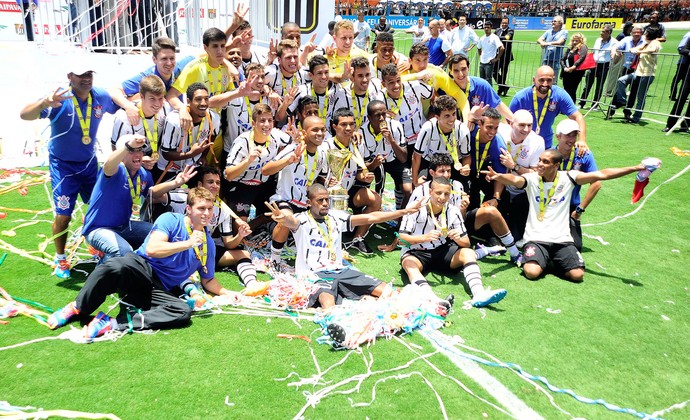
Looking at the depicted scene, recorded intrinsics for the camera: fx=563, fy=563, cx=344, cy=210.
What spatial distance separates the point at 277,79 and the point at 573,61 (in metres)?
9.22

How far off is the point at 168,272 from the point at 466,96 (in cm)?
434

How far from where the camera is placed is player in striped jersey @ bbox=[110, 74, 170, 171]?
5.32 m

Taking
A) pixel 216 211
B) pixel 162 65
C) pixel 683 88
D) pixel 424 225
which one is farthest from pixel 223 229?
pixel 683 88

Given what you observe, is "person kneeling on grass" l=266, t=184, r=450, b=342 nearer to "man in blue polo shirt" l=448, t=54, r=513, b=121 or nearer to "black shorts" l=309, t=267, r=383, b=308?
"black shorts" l=309, t=267, r=383, b=308

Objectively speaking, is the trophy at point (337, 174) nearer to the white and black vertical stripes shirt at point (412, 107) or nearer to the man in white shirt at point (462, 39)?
the white and black vertical stripes shirt at point (412, 107)

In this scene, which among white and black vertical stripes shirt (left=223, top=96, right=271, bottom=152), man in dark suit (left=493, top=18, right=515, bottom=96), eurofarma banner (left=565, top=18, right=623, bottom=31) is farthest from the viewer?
eurofarma banner (left=565, top=18, right=623, bottom=31)

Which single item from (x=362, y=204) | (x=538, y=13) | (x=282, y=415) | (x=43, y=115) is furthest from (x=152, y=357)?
(x=538, y=13)

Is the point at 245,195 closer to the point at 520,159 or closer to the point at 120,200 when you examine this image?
the point at 120,200

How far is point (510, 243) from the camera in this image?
6.11 meters

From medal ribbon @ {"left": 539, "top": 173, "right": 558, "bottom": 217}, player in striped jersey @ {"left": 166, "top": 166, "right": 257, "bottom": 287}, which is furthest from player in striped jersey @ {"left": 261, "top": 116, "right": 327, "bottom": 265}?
medal ribbon @ {"left": 539, "top": 173, "right": 558, "bottom": 217}

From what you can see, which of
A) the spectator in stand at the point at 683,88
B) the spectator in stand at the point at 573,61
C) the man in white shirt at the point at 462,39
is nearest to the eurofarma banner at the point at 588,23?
the man in white shirt at the point at 462,39

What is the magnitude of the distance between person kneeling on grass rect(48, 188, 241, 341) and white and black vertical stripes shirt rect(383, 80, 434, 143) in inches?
124

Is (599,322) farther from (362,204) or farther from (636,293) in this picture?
(362,204)

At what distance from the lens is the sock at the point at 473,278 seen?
16.9ft
